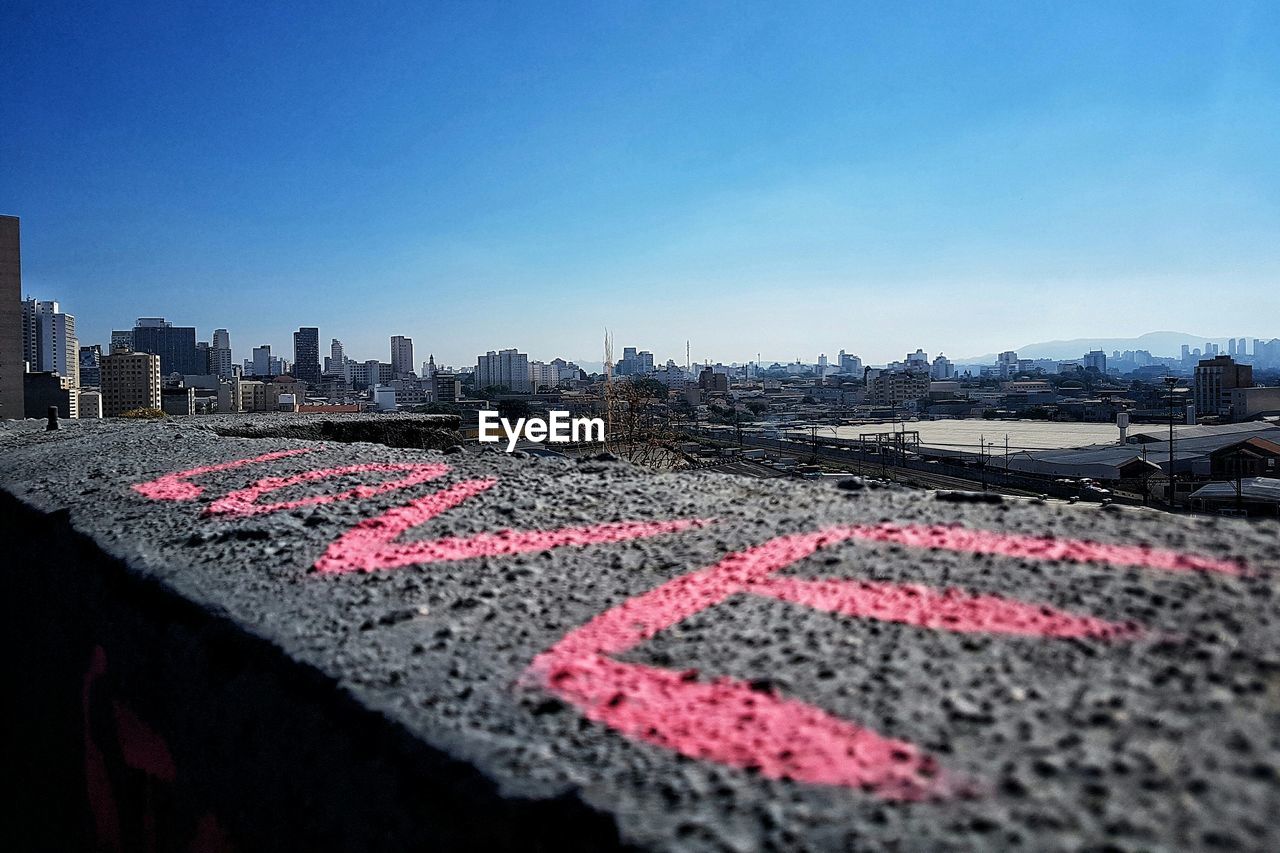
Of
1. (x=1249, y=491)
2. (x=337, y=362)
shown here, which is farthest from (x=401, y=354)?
(x=1249, y=491)

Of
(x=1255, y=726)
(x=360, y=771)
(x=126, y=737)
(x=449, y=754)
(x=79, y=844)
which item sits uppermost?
(x=1255, y=726)

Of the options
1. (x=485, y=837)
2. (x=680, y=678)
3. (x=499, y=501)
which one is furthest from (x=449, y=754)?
(x=499, y=501)

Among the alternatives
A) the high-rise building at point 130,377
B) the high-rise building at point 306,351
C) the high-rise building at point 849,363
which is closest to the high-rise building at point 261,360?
the high-rise building at point 306,351

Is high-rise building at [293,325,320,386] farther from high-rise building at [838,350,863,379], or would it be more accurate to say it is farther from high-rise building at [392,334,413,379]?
high-rise building at [838,350,863,379]

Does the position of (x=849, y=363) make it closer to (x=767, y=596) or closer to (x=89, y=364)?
(x=89, y=364)

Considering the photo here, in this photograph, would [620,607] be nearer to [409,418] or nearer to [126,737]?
[126,737]

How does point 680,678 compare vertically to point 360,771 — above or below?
above

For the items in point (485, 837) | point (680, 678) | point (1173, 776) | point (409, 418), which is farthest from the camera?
point (409, 418)
